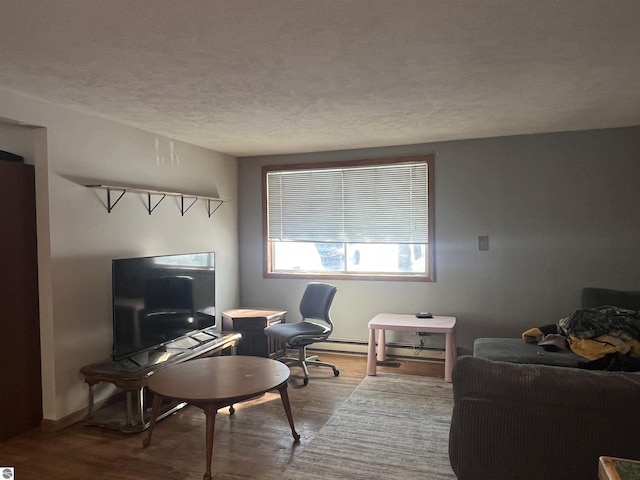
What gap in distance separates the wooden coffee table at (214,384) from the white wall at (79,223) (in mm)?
785

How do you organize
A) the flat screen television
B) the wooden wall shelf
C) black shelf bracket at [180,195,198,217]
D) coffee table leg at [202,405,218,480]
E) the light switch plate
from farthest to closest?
the light switch plate, black shelf bracket at [180,195,198,217], the wooden wall shelf, the flat screen television, coffee table leg at [202,405,218,480]

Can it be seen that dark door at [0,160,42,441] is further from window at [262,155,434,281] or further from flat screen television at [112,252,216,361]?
window at [262,155,434,281]

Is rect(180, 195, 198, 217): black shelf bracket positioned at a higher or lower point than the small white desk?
higher

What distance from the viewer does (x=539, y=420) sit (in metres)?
2.03

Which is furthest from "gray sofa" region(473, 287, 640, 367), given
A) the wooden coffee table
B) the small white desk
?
the wooden coffee table

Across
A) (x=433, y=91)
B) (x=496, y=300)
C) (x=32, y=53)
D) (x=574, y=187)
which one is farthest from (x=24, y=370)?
(x=574, y=187)

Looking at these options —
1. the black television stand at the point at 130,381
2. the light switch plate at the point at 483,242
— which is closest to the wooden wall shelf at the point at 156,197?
the black television stand at the point at 130,381

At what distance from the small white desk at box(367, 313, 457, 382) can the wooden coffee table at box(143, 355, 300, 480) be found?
4.66ft

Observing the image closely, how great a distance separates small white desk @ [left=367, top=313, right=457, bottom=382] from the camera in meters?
4.36

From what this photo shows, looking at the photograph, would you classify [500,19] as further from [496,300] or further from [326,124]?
[496,300]

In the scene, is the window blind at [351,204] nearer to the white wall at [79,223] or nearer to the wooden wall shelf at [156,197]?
the wooden wall shelf at [156,197]

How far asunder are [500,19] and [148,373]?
3.06m

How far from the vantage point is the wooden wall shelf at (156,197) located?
3.74m

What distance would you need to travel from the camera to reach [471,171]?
189 inches
